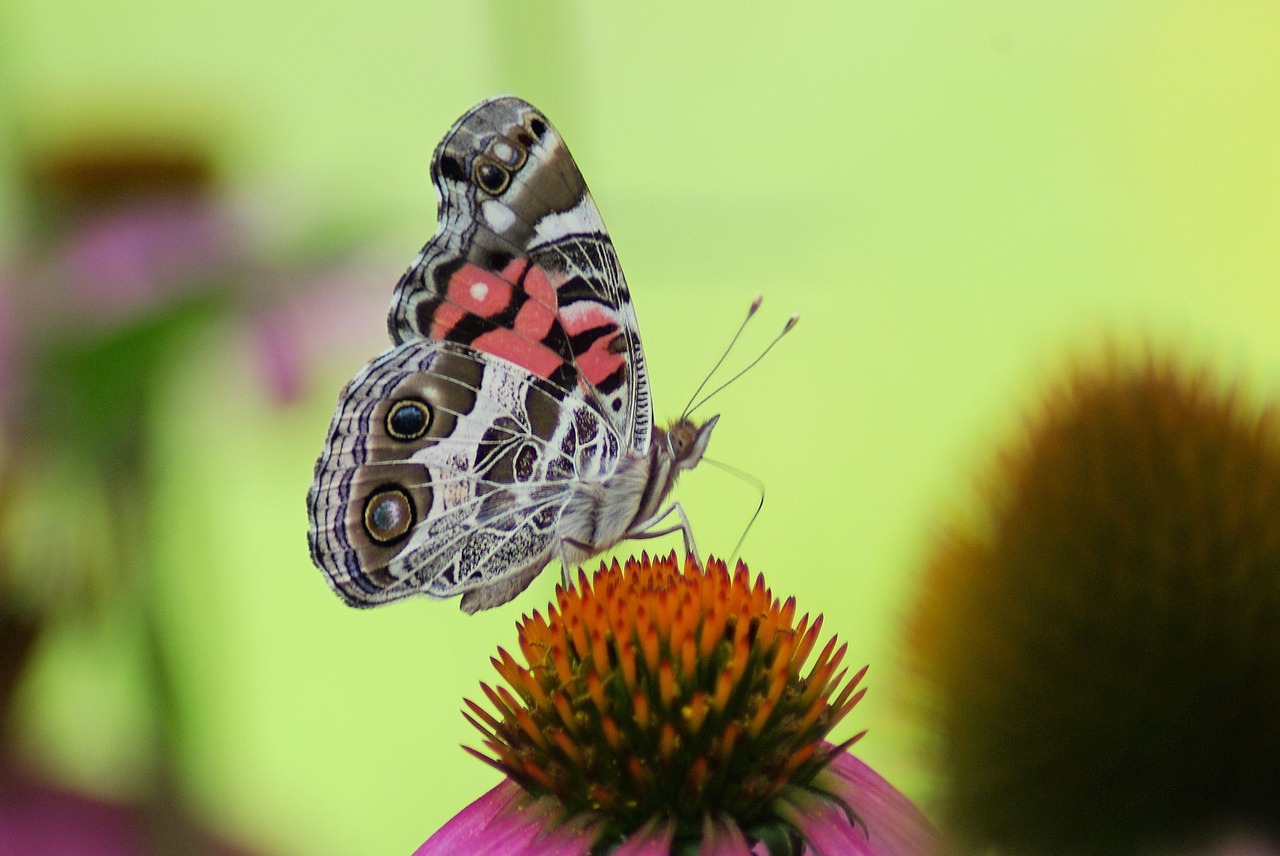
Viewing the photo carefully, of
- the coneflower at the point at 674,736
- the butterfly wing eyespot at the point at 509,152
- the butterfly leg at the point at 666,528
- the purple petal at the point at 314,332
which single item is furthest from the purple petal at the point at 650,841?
the purple petal at the point at 314,332

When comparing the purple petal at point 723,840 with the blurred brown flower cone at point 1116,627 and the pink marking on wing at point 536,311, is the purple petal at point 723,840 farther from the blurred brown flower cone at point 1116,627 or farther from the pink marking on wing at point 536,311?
the pink marking on wing at point 536,311

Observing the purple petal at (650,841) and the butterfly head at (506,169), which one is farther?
the butterfly head at (506,169)

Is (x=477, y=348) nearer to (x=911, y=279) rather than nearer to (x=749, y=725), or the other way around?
(x=749, y=725)

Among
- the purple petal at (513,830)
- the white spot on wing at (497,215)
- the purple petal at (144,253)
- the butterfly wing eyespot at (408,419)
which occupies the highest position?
the purple petal at (144,253)

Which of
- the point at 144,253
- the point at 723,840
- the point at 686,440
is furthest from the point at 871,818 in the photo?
the point at 144,253

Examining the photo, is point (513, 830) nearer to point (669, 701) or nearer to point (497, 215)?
point (669, 701)

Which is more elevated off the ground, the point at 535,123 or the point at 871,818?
the point at 535,123

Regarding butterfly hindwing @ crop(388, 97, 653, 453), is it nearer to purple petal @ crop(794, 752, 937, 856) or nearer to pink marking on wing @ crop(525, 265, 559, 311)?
pink marking on wing @ crop(525, 265, 559, 311)
